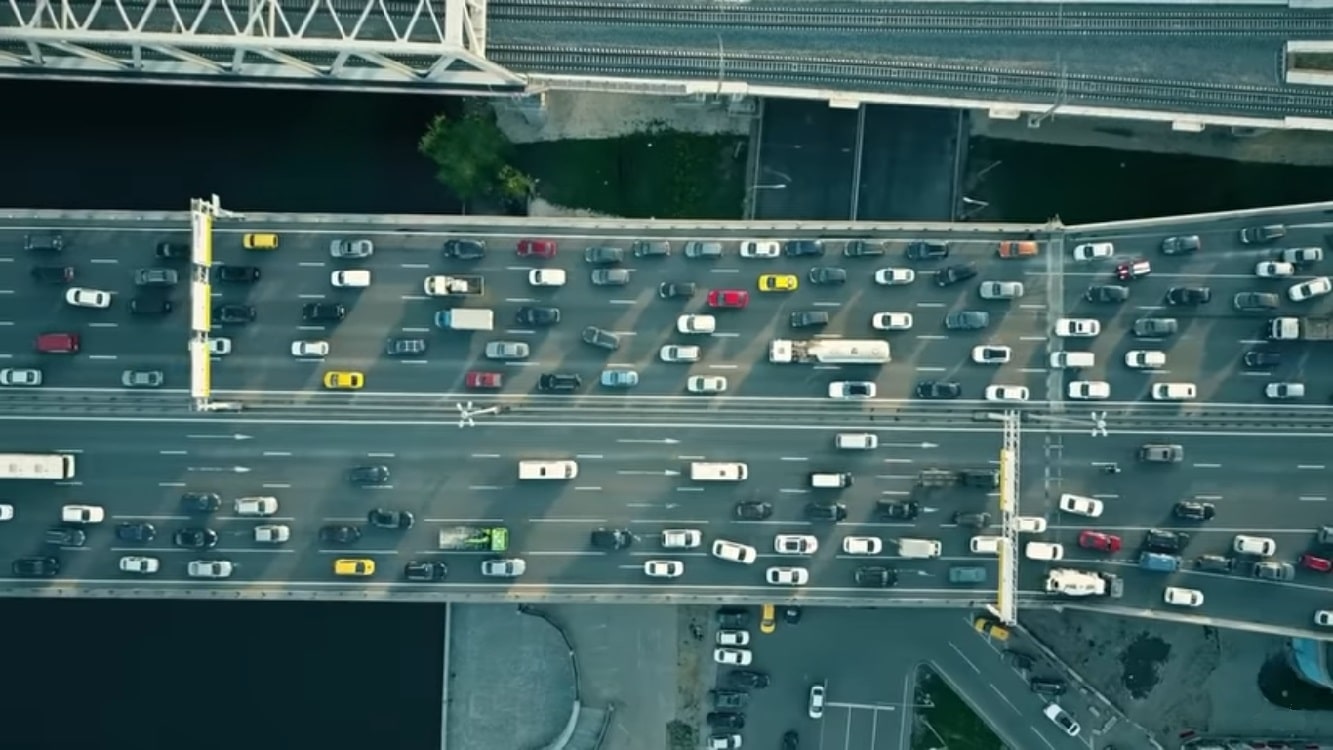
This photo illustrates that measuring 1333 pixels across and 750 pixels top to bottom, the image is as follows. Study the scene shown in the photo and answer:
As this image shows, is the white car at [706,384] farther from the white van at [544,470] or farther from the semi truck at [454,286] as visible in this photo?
the semi truck at [454,286]

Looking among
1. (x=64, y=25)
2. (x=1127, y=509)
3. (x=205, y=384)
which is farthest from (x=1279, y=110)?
(x=64, y=25)

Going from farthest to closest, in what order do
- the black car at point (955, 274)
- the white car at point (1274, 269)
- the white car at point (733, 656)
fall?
the white car at point (733, 656) < the black car at point (955, 274) < the white car at point (1274, 269)

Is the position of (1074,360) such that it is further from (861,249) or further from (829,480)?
(829,480)

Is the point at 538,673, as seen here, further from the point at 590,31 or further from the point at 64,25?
the point at 64,25

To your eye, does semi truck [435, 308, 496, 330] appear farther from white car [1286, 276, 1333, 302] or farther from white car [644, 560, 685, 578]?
white car [1286, 276, 1333, 302]

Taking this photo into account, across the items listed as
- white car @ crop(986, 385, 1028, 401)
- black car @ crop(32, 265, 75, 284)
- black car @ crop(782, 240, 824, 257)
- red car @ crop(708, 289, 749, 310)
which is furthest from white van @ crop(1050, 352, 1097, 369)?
black car @ crop(32, 265, 75, 284)

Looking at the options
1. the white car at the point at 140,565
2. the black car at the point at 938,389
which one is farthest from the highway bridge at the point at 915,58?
the white car at the point at 140,565

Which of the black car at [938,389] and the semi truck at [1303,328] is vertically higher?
the semi truck at [1303,328]
